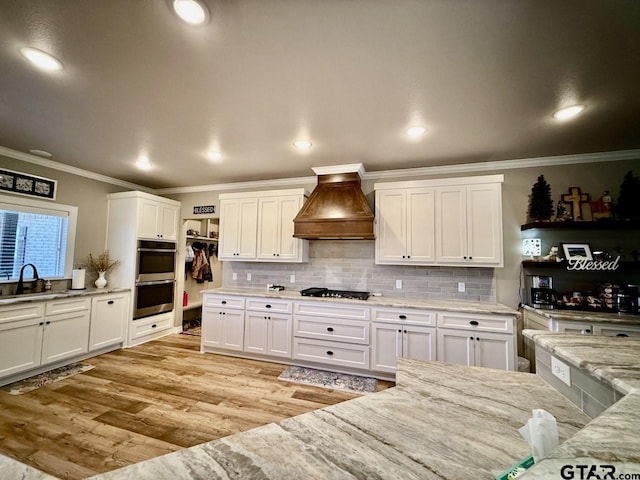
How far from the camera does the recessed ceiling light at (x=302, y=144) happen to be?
2861 mm

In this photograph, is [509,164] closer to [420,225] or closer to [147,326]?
[420,225]

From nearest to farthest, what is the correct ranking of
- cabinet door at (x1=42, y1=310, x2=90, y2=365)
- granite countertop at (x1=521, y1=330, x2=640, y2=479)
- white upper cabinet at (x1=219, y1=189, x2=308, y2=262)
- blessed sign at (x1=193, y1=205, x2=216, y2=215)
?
granite countertop at (x1=521, y1=330, x2=640, y2=479) < cabinet door at (x1=42, y1=310, x2=90, y2=365) < white upper cabinet at (x1=219, y1=189, x2=308, y2=262) < blessed sign at (x1=193, y1=205, x2=216, y2=215)

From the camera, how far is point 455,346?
281 cm

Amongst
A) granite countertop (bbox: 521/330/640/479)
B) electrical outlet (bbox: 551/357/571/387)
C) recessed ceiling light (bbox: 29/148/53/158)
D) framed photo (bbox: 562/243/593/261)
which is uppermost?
recessed ceiling light (bbox: 29/148/53/158)

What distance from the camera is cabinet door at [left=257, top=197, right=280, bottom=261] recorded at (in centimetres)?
388

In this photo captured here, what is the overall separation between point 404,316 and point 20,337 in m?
4.26

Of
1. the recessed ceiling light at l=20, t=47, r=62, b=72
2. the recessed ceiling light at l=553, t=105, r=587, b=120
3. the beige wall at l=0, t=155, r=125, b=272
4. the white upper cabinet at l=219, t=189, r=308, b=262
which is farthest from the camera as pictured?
Result: the white upper cabinet at l=219, t=189, r=308, b=262

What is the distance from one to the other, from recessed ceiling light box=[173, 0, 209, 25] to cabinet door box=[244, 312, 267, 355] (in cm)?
306

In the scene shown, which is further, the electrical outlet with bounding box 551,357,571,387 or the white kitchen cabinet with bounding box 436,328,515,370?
the white kitchen cabinet with bounding box 436,328,515,370

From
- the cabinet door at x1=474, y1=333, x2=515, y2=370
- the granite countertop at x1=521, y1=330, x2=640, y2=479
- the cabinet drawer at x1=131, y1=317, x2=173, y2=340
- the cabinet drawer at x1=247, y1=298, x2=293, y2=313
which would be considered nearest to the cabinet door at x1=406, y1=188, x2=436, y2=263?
the cabinet door at x1=474, y1=333, x2=515, y2=370

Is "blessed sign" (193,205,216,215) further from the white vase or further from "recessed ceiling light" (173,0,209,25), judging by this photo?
"recessed ceiling light" (173,0,209,25)

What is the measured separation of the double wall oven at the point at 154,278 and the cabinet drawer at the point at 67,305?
2.10ft

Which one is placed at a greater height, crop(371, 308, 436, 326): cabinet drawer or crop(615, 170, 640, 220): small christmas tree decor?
crop(615, 170, 640, 220): small christmas tree decor

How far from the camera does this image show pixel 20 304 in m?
2.89
